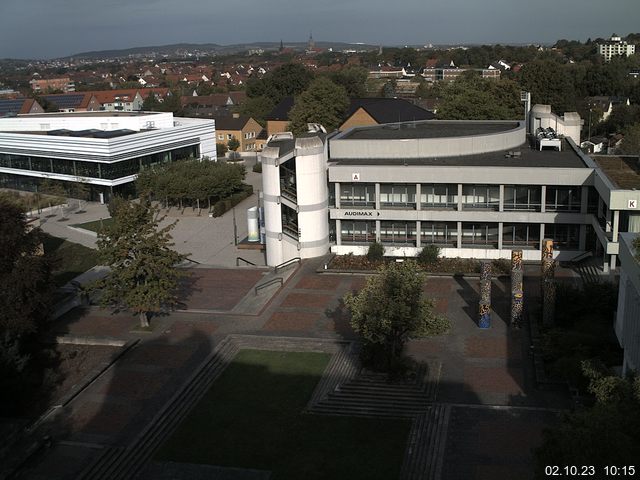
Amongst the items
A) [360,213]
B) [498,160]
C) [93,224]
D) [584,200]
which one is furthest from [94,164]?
[584,200]

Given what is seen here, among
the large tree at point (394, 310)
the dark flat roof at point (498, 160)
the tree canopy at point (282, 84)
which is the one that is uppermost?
the tree canopy at point (282, 84)

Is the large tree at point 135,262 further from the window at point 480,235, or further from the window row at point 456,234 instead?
the window at point 480,235

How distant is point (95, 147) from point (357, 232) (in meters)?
30.8

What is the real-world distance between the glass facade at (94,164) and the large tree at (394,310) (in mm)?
41722

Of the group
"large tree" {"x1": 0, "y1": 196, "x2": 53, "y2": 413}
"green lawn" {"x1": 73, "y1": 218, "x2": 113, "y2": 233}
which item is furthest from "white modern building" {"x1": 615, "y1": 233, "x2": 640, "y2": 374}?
"green lawn" {"x1": 73, "y1": 218, "x2": 113, "y2": 233}

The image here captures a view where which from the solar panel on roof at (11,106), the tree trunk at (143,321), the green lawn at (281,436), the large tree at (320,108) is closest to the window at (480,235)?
the green lawn at (281,436)

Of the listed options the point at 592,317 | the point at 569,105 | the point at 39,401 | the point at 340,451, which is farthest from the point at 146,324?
the point at 569,105

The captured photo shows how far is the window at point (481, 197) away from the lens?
3934 cm

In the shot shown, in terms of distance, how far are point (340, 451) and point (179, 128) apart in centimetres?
5404

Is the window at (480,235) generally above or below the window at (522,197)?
below

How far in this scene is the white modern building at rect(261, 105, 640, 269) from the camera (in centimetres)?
3825

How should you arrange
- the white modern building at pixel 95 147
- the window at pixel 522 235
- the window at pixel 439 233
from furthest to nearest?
1. the white modern building at pixel 95 147
2. the window at pixel 439 233
3. the window at pixel 522 235

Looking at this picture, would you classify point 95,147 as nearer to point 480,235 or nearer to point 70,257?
point 70,257

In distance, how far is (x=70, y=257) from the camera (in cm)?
4625
